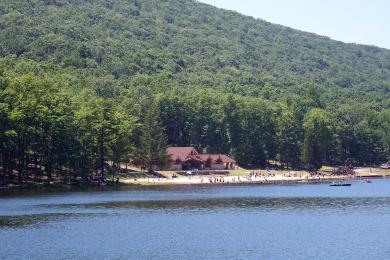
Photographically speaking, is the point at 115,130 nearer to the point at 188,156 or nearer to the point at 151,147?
the point at 151,147

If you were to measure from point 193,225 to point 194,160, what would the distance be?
94.6 meters

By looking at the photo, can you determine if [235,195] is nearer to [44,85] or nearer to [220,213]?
[220,213]

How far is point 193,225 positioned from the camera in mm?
79812

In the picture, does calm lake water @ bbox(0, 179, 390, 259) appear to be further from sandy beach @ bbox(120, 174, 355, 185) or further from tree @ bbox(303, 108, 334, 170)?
tree @ bbox(303, 108, 334, 170)

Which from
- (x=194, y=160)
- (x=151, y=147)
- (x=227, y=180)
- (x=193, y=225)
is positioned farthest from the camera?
(x=194, y=160)

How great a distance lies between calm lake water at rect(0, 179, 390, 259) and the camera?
206ft

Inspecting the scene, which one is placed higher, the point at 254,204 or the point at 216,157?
the point at 216,157

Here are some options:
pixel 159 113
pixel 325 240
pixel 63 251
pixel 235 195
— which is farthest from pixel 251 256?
pixel 159 113

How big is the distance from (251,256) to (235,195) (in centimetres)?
6197

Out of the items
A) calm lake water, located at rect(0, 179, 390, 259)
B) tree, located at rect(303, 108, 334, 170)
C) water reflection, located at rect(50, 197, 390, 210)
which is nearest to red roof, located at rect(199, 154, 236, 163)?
tree, located at rect(303, 108, 334, 170)

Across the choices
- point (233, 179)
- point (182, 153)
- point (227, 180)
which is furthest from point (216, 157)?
point (227, 180)

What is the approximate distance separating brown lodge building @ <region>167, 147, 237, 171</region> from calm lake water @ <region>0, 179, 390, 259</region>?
4772cm

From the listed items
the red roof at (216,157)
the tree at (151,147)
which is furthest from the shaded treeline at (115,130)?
the red roof at (216,157)

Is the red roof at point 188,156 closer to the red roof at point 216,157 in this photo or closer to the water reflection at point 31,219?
the red roof at point 216,157
